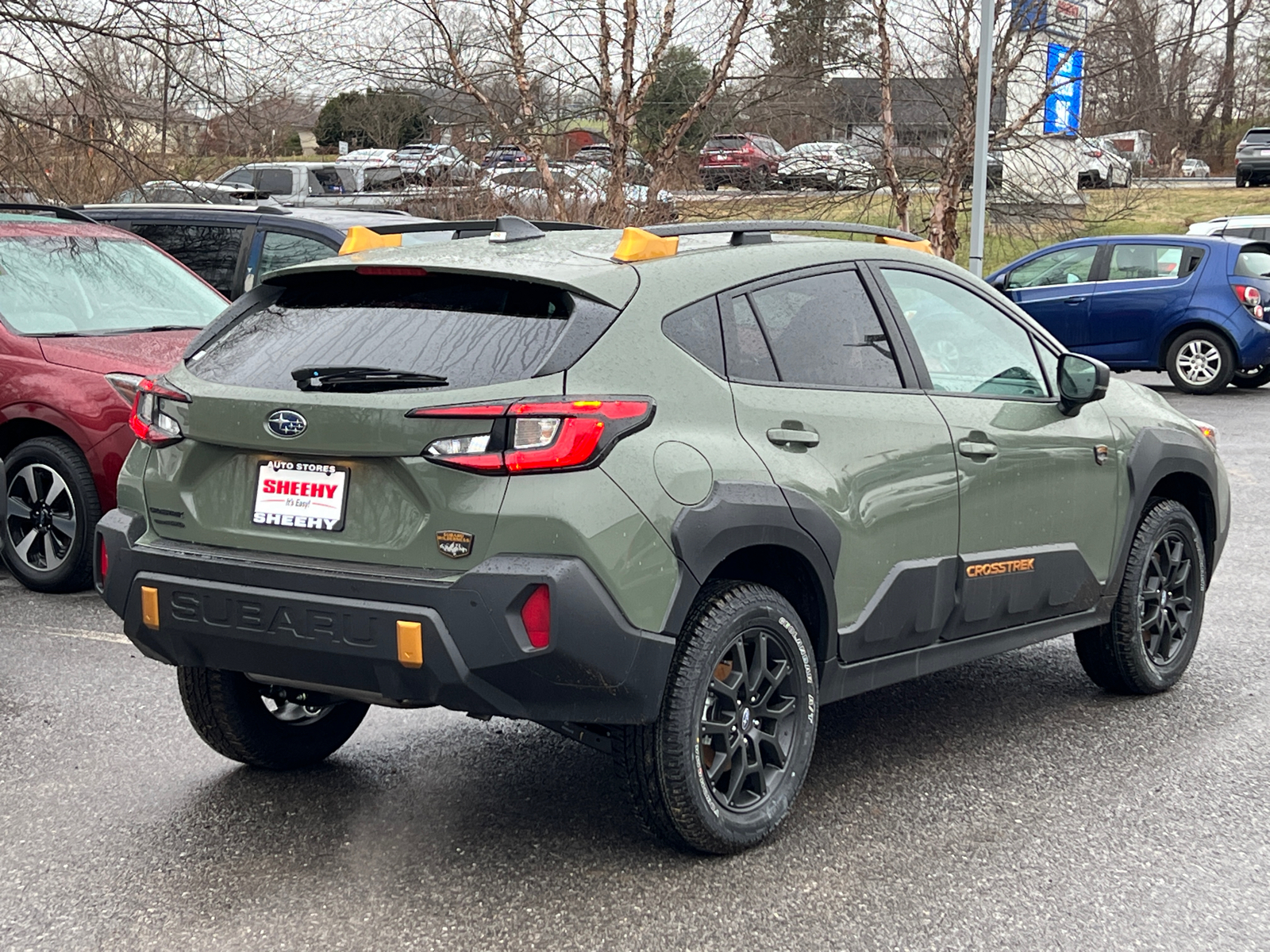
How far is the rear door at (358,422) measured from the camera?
12.1 feet

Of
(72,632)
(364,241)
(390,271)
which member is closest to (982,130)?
(72,632)

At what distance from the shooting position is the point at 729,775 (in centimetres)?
412

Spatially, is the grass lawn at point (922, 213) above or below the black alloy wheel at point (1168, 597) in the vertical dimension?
above

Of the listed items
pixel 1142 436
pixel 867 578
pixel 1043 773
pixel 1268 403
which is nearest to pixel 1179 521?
pixel 1142 436

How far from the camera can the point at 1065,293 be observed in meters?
17.4

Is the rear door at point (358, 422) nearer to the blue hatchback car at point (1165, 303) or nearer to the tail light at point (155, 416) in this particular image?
the tail light at point (155, 416)

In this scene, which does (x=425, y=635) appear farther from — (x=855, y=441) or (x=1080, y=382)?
(x=1080, y=382)

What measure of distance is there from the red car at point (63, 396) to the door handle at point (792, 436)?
407cm

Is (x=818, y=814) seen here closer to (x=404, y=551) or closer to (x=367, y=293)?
(x=404, y=551)

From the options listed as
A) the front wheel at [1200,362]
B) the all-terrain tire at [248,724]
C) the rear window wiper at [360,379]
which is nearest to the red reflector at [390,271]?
the rear window wiper at [360,379]

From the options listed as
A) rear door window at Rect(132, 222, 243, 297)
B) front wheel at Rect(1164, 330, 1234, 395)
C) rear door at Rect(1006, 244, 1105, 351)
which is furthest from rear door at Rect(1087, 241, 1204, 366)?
rear door window at Rect(132, 222, 243, 297)

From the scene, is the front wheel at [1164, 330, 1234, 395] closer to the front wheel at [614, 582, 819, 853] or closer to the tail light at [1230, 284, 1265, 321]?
the tail light at [1230, 284, 1265, 321]

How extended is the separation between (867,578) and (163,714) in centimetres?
263

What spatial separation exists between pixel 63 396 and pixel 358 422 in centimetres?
417
